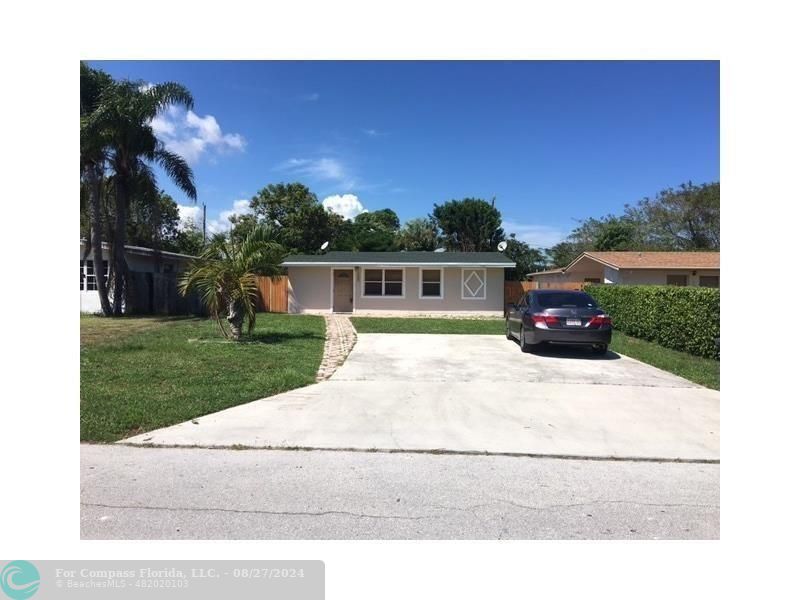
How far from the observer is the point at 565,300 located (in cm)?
980

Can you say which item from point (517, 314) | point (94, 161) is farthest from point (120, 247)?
point (517, 314)

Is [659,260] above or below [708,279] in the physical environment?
above

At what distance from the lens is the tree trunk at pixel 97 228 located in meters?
17.3

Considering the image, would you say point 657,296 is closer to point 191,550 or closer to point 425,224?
point 191,550

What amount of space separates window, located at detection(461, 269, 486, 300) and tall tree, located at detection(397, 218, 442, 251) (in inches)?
872

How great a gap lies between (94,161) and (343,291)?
10.6 meters

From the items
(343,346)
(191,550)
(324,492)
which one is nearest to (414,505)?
(324,492)

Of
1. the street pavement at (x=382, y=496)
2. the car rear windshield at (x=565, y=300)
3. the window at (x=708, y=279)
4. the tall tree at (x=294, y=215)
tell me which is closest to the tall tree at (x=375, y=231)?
the tall tree at (x=294, y=215)

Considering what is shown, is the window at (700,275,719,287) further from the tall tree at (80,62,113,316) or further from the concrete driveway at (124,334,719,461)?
the tall tree at (80,62,113,316)

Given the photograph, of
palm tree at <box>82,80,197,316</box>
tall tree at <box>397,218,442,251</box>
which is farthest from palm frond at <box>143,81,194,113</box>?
tall tree at <box>397,218,442,251</box>

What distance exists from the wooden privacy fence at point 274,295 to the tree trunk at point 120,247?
5.28 meters

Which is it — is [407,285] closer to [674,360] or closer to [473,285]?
[473,285]

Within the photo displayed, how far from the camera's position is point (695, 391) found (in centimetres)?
658
